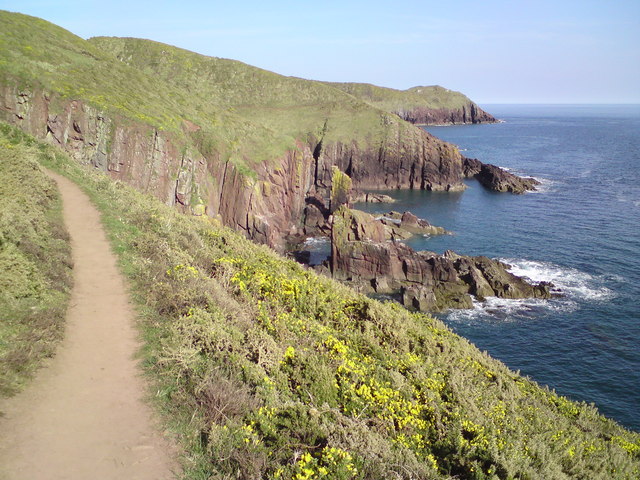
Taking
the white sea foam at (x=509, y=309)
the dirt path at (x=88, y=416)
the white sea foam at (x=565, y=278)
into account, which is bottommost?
the white sea foam at (x=509, y=309)

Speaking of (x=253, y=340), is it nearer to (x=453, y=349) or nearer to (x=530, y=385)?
(x=453, y=349)

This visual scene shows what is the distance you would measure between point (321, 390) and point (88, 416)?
457 centimetres

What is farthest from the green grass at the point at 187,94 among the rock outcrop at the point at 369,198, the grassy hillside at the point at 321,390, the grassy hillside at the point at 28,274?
the grassy hillside at the point at 321,390

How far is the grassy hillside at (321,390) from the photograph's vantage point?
765 cm

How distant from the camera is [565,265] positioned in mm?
46688

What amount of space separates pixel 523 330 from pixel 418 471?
101 ft

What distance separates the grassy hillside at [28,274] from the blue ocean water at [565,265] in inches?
1121

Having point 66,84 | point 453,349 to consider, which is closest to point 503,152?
point 66,84

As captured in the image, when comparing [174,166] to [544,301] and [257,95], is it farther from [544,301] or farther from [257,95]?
[257,95]

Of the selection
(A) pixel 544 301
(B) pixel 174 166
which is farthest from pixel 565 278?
(B) pixel 174 166

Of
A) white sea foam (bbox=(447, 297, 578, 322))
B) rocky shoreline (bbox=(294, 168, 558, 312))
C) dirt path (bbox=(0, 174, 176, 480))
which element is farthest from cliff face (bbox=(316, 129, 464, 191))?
dirt path (bbox=(0, 174, 176, 480))

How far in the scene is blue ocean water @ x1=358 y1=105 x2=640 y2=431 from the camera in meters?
29.2

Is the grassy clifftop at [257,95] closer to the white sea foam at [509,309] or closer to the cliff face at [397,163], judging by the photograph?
the cliff face at [397,163]

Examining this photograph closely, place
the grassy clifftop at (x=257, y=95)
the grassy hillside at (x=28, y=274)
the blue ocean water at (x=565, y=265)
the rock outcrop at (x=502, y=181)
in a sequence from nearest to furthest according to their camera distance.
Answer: the grassy hillside at (x=28, y=274) → the blue ocean water at (x=565, y=265) → the rock outcrop at (x=502, y=181) → the grassy clifftop at (x=257, y=95)
